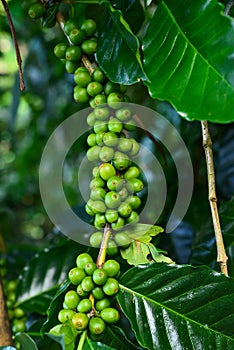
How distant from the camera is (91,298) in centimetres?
70

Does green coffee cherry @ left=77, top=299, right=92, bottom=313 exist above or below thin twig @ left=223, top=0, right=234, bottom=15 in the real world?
below

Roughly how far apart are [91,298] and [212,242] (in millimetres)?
344

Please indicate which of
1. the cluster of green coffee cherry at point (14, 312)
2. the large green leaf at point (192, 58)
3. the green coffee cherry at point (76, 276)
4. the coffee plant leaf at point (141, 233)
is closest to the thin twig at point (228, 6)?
the large green leaf at point (192, 58)

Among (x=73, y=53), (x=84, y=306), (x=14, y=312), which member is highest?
(x=73, y=53)

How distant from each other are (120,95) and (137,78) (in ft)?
0.23

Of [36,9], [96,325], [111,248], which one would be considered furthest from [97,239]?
[36,9]

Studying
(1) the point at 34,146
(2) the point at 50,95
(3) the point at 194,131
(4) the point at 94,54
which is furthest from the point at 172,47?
(1) the point at 34,146

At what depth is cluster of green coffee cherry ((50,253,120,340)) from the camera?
2.18 ft

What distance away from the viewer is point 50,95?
1928mm

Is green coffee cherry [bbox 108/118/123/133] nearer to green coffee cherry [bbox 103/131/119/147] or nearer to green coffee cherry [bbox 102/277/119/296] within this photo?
green coffee cherry [bbox 103/131/119/147]

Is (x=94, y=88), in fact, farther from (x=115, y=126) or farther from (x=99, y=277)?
(x=99, y=277)

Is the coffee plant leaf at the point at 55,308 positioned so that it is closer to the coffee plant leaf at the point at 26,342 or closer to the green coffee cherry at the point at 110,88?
the coffee plant leaf at the point at 26,342

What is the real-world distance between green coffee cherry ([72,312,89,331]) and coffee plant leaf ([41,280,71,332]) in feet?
0.19

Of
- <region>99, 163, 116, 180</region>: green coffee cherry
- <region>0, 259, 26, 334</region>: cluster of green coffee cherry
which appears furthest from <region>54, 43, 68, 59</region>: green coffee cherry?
<region>0, 259, 26, 334</region>: cluster of green coffee cherry
